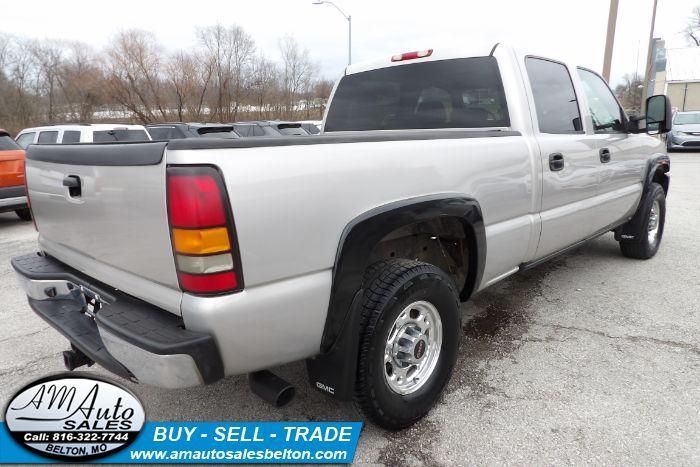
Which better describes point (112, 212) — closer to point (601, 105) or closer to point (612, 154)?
point (612, 154)

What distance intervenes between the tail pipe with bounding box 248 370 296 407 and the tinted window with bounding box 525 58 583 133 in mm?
2372

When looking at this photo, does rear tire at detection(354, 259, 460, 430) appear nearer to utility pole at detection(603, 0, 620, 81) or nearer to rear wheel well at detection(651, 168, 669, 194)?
rear wheel well at detection(651, 168, 669, 194)

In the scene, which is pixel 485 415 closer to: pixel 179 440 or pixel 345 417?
pixel 345 417

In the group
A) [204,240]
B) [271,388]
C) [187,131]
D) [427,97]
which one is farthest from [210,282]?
[187,131]

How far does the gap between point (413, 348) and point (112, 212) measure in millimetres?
1480

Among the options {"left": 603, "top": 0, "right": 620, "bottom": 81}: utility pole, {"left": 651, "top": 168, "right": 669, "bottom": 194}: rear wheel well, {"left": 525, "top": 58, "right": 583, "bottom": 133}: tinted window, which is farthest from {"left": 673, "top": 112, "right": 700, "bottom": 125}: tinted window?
{"left": 525, "top": 58, "right": 583, "bottom": 133}: tinted window

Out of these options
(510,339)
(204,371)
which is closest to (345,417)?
(204,371)

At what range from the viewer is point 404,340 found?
7.59ft

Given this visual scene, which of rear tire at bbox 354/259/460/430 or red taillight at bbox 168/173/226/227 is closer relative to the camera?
red taillight at bbox 168/173/226/227

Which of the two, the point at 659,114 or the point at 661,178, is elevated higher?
the point at 659,114

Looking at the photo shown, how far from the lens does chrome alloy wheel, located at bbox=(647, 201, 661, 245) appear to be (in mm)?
5122

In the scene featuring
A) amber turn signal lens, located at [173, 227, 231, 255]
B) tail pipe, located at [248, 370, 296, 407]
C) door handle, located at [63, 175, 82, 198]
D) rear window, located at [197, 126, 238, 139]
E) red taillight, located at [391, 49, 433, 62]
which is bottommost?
tail pipe, located at [248, 370, 296, 407]

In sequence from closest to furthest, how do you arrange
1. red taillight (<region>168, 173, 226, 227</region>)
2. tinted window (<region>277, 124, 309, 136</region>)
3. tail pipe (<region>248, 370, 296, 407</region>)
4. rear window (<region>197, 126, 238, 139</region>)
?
red taillight (<region>168, 173, 226, 227</region>), tail pipe (<region>248, 370, 296, 407</region>), rear window (<region>197, 126, 238, 139</region>), tinted window (<region>277, 124, 309, 136</region>)

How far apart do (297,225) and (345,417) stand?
1230 millimetres
